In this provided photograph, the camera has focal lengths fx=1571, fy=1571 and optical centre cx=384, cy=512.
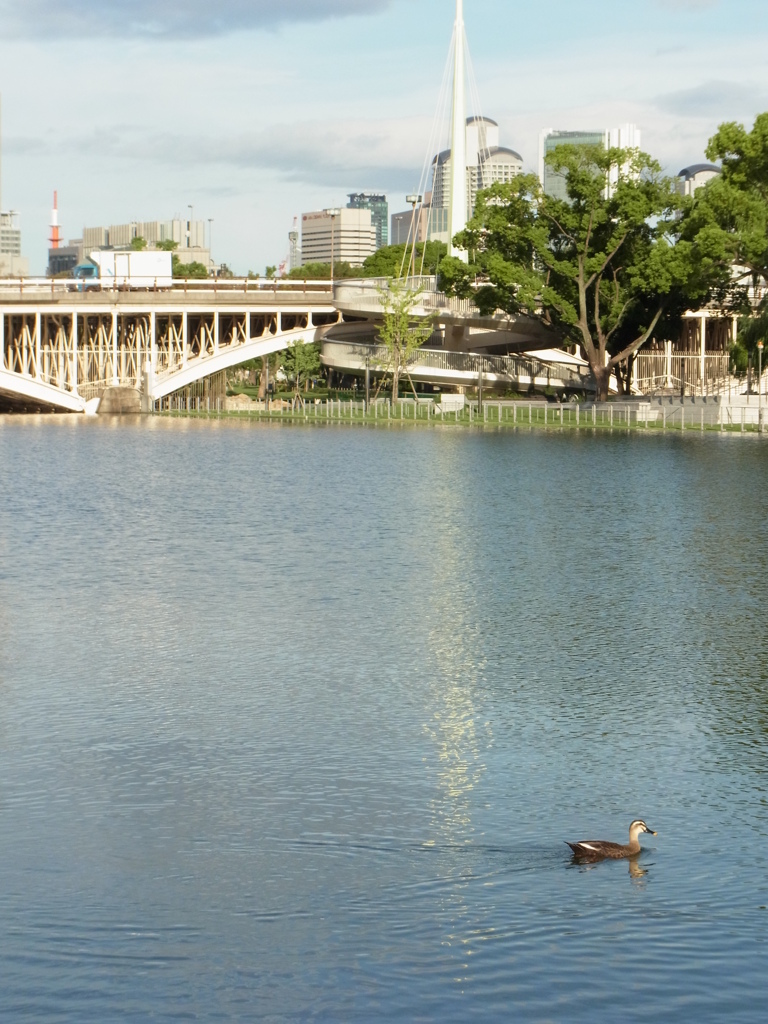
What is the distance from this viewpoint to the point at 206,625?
22.9 m

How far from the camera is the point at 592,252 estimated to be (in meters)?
91.3

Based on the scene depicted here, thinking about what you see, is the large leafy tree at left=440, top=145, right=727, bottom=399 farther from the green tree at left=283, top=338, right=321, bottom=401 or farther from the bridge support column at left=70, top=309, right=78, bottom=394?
the green tree at left=283, top=338, right=321, bottom=401

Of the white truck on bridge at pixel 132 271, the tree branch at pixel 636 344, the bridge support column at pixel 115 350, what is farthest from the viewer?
the white truck on bridge at pixel 132 271

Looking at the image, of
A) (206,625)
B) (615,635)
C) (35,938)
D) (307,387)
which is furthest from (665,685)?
(307,387)

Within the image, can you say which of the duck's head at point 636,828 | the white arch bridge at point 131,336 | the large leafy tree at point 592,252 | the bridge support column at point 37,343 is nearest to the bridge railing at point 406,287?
the white arch bridge at point 131,336

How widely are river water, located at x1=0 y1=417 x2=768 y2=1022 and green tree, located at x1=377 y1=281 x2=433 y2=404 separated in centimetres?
7113

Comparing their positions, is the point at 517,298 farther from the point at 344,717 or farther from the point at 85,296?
the point at 344,717

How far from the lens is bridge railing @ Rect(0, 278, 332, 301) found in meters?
112

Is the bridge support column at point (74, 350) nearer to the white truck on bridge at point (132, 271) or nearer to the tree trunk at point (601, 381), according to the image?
the white truck on bridge at point (132, 271)

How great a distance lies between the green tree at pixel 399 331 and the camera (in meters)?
104

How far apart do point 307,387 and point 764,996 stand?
13907 centimetres

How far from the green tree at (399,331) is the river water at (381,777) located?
71.1 metres

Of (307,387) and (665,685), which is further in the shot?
(307,387)

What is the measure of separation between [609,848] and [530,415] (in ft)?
272
